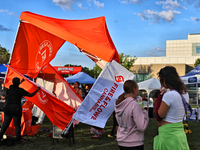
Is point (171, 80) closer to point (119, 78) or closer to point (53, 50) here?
point (119, 78)

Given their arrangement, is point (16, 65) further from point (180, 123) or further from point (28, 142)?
point (180, 123)

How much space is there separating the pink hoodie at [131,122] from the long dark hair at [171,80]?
0.47m

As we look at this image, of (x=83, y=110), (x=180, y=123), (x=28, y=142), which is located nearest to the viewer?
(x=180, y=123)


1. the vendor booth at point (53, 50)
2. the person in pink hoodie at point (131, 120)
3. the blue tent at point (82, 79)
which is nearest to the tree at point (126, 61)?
the blue tent at point (82, 79)

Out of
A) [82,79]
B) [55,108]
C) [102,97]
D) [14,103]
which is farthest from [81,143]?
[82,79]

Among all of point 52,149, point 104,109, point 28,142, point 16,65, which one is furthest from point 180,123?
point 16,65

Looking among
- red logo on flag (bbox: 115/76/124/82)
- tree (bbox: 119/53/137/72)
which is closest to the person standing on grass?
red logo on flag (bbox: 115/76/124/82)

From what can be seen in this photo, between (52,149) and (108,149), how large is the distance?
1.49 meters

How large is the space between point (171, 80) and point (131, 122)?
74cm

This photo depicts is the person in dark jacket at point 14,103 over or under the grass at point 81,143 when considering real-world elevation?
over

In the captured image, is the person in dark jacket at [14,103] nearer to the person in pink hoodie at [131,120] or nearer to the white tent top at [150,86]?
the person in pink hoodie at [131,120]

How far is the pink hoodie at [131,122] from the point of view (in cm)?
253

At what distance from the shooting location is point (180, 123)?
2465 millimetres

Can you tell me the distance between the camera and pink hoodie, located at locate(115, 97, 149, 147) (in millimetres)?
2529
